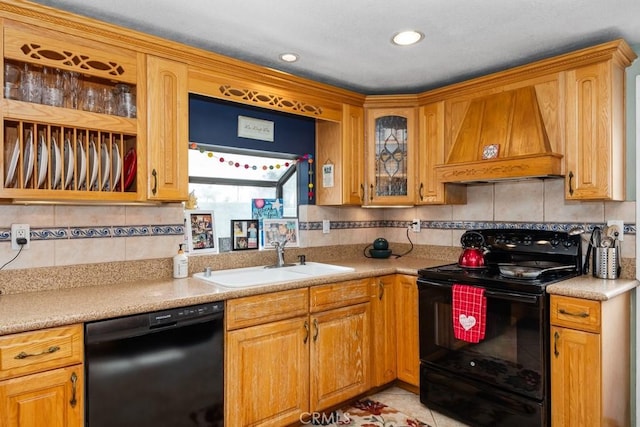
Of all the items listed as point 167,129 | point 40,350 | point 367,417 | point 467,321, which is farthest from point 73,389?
point 467,321

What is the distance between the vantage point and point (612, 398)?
2137 millimetres

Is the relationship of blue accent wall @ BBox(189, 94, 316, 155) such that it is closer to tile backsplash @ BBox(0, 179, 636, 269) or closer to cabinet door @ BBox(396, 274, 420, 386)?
tile backsplash @ BBox(0, 179, 636, 269)

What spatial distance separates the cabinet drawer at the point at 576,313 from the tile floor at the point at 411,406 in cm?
91

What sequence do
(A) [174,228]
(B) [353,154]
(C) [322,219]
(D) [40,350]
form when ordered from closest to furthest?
(D) [40,350]
(A) [174,228]
(B) [353,154]
(C) [322,219]

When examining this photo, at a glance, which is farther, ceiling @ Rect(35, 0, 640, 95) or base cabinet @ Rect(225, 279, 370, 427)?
base cabinet @ Rect(225, 279, 370, 427)

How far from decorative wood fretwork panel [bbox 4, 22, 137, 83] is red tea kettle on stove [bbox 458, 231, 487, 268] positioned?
2.29 meters

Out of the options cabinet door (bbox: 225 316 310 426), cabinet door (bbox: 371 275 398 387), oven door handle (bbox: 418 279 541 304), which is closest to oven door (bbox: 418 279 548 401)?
oven door handle (bbox: 418 279 541 304)

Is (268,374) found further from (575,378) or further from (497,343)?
(575,378)

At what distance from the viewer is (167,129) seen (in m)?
2.21

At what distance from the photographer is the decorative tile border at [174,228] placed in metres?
2.11

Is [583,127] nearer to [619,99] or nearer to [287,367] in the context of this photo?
[619,99]

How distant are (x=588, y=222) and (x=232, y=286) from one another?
2.18 metres

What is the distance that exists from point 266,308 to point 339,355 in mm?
674

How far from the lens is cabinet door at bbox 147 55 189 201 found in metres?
2.15
